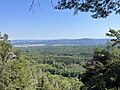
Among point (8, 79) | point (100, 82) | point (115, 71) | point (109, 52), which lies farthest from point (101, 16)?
point (8, 79)

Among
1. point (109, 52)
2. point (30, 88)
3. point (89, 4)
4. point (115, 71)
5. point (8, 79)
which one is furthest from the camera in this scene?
point (30, 88)

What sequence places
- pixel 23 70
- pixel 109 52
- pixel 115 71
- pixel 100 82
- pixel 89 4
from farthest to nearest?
pixel 23 70, pixel 109 52, pixel 100 82, pixel 115 71, pixel 89 4

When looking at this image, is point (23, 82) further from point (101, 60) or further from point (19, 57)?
point (101, 60)

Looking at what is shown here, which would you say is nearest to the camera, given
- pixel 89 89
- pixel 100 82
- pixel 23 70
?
pixel 100 82

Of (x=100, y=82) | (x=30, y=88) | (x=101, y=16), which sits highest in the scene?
(x=101, y=16)

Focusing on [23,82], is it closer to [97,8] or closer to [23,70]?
[23,70]

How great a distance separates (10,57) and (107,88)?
14.2 m

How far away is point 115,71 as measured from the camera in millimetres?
21641

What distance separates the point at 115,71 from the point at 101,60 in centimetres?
799

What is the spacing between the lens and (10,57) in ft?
117

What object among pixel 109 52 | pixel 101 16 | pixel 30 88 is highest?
pixel 101 16

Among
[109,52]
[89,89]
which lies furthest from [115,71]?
[109,52]

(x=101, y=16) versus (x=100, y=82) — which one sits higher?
(x=101, y=16)

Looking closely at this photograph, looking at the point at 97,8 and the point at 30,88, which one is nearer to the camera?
the point at 97,8
